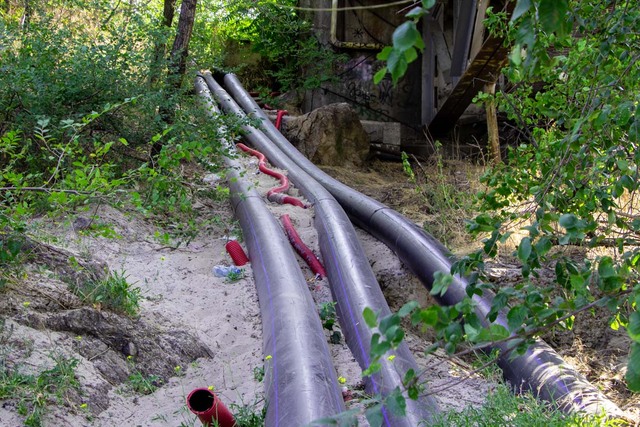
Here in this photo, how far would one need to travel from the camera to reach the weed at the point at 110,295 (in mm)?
4006

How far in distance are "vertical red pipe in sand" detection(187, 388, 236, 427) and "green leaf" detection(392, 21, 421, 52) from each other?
89.1 inches

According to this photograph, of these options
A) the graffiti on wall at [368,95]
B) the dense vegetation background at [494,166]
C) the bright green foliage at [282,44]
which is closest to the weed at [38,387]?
the dense vegetation background at [494,166]

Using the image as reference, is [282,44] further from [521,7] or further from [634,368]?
[634,368]

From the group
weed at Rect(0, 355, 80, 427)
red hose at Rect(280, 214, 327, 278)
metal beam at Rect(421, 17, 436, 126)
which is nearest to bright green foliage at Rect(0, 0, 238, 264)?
red hose at Rect(280, 214, 327, 278)

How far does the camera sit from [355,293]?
4.56 meters

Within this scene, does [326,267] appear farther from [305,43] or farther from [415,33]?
[305,43]

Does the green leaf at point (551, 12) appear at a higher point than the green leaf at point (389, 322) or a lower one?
higher

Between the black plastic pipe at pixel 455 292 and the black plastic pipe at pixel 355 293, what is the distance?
299 millimetres

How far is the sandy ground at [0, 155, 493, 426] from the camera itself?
3363mm

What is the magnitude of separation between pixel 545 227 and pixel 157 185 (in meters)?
3.00

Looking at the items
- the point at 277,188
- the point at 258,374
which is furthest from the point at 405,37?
the point at 277,188

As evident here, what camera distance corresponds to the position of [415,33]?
1.14 meters

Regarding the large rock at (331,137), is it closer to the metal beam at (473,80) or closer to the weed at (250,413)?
the metal beam at (473,80)

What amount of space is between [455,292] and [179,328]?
180 cm
